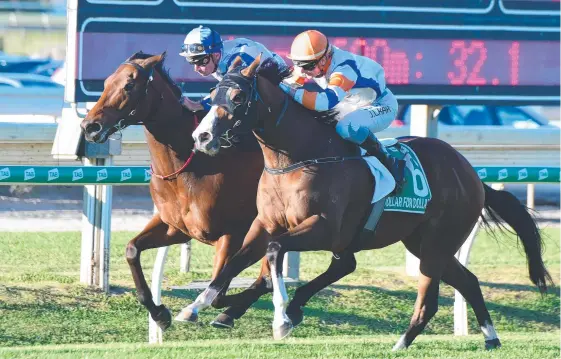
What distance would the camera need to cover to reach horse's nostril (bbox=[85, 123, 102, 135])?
560cm

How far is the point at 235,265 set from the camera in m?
Answer: 5.35

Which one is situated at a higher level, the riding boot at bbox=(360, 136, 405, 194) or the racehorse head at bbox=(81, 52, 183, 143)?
the racehorse head at bbox=(81, 52, 183, 143)

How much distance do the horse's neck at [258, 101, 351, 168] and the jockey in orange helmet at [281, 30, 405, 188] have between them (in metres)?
0.08

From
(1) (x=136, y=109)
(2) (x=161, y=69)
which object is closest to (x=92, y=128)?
(1) (x=136, y=109)

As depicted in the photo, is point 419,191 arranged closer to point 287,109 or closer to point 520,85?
point 287,109

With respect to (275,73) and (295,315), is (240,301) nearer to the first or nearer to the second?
(295,315)

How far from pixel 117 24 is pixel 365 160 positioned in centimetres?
232

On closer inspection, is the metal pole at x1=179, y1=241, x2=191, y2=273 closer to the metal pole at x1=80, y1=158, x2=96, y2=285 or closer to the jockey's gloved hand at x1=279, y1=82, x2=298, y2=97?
the metal pole at x1=80, y1=158, x2=96, y2=285

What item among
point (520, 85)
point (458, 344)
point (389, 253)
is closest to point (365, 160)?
point (458, 344)

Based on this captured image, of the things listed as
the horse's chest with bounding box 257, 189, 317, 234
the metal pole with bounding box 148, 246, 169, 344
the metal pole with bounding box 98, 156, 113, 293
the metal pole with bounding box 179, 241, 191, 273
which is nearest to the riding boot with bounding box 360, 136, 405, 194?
the horse's chest with bounding box 257, 189, 317, 234

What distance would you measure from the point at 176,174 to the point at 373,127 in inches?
A: 39.9

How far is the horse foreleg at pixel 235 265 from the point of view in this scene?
17.1ft

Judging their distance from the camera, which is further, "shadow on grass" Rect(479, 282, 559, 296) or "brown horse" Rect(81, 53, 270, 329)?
"shadow on grass" Rect(479, 282, 559, 296)

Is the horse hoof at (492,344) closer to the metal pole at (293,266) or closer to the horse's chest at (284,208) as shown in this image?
the horse's chest at (284,208)
